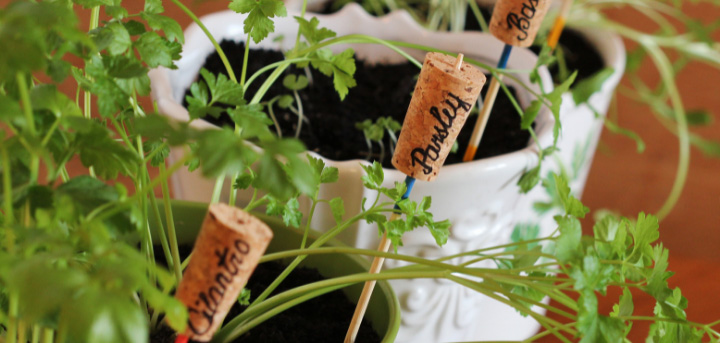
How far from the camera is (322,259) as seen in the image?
623 millimetres

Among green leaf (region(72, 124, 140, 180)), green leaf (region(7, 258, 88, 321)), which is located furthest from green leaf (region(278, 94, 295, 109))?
green leaf (region(7, 258, 88, 321))

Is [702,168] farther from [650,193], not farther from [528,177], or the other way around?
[528,177]

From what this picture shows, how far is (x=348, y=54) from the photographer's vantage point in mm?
571

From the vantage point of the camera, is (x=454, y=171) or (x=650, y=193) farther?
(x=650, y=193)

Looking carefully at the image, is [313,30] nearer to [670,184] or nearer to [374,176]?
[374,176]

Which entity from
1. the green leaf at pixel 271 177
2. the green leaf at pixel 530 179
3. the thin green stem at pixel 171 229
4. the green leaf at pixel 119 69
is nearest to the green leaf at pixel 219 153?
the green leaf at pixel 271 177

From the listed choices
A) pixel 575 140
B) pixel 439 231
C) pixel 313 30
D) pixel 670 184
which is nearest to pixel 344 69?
pixel 313 30

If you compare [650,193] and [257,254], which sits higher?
[257,254]

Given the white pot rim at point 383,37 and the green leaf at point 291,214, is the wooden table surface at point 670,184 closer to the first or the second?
the white pot rim at point 383,37

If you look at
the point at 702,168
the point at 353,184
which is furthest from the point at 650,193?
the point at 353,184

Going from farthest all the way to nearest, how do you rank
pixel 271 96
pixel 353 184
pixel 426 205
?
pixel 271 96 < pixel 353 184 < pixel 426 205

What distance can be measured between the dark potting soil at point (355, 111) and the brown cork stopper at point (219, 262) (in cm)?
44

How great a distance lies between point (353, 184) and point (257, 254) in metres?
0.27

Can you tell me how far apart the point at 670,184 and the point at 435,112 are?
35.6 inches
